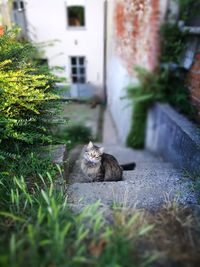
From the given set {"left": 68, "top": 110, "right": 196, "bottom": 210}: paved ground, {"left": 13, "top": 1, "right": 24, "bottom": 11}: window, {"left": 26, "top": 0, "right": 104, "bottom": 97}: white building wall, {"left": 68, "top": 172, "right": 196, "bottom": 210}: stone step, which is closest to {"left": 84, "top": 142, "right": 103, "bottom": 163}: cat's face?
{"left": 68, "top": 110, "right": 196, "bottom": 210}: paved ground

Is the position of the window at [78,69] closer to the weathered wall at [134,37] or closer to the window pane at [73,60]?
the window pane at [73,60]

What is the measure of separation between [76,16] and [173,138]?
24.9 ft

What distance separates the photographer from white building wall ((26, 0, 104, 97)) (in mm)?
9156

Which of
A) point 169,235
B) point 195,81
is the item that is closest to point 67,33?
Result: point 195,81

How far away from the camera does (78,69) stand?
10.4 metres

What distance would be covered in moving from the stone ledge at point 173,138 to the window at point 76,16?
6.28 meters

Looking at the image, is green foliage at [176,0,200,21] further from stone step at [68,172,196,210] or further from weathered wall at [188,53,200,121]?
stone step at [68,172,196,210]

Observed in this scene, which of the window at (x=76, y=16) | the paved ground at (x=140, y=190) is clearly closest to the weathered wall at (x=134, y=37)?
the paved ground at (x=140, y=190)

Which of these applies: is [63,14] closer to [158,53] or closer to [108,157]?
[158,53]

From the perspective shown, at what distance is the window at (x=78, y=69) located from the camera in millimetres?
10289

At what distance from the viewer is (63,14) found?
933 cm

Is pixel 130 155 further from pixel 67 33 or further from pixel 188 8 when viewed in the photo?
pixel 67 33

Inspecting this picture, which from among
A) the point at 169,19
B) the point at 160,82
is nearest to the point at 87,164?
the point at 160,82

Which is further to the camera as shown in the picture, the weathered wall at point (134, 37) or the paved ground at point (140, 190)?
the weathered wall at point (134, 37)
